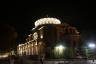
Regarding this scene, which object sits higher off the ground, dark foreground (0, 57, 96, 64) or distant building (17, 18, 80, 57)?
distant building (17, 18, 80, 57)

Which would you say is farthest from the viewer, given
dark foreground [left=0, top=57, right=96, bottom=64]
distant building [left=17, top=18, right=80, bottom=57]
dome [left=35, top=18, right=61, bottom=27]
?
dome [left=35, top=18, right=61, bottom=27]

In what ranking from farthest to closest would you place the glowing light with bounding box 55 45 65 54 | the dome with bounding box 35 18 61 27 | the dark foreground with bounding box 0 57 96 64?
1. the dome with bounding box 35 18 61 27
2. the glowing light with bounding box 55 45 65 54
3. the dark foreground with bounding box 0 57 96 64

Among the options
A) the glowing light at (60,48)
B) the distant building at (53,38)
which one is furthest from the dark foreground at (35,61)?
the glowing light at (60,48)

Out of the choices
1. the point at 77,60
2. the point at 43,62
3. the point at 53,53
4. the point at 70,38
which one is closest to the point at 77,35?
the point at 70,38

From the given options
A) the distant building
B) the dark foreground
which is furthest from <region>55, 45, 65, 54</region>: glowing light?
the dark foreground

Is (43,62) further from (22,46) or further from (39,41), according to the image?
(22,46)

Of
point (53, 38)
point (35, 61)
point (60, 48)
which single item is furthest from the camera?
point (53, 38)

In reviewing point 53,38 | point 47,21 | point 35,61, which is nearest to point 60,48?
point 53,38

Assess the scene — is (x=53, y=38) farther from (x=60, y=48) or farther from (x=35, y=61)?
(x=35, y=61)

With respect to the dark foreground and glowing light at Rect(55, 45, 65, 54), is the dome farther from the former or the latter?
the dark foreground

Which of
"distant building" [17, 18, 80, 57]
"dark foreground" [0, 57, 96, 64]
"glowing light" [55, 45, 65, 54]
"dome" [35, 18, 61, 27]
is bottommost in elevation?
"dark foreground" [0, 57, 96, 64]

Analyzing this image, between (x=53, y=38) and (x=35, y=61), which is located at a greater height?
(x=53, y=38)

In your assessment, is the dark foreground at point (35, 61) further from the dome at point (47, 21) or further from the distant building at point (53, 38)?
the dome at point (47, 21)

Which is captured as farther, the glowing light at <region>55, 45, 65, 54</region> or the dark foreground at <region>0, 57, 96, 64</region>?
→ the glowing light at <region>55, 45, 65, 54</region>
